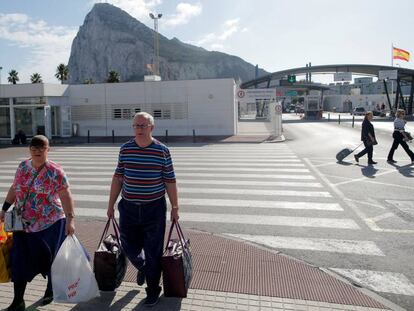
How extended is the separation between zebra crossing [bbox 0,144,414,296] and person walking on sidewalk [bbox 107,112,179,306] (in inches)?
92.0

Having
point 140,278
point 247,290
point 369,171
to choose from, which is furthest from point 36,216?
point 369,171

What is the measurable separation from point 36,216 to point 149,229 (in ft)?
3.49

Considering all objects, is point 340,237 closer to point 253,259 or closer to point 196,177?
point 253,259

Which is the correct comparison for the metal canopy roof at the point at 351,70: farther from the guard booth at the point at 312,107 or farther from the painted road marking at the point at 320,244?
the painted road marking at the point at 320,244

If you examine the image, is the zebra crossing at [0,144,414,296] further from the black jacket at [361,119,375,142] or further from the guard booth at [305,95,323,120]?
the guard booth at [305,95,323,120]

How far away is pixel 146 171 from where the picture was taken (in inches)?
167

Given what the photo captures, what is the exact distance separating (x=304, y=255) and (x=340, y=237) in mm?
1051

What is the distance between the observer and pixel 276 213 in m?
8.16

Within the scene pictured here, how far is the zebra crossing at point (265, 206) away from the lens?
20.1 feet

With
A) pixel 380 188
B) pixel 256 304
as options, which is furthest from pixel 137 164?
pixel 380 188

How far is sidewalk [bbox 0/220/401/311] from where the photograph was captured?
4234 mm

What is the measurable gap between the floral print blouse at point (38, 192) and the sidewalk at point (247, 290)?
85 centimetres

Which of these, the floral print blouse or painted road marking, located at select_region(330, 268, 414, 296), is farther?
painted road marking, located at select_region(330, 268, 414, 296)

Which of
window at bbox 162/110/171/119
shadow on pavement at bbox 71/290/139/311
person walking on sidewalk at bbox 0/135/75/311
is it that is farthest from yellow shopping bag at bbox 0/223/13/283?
window at bbox 162/110/171/119
